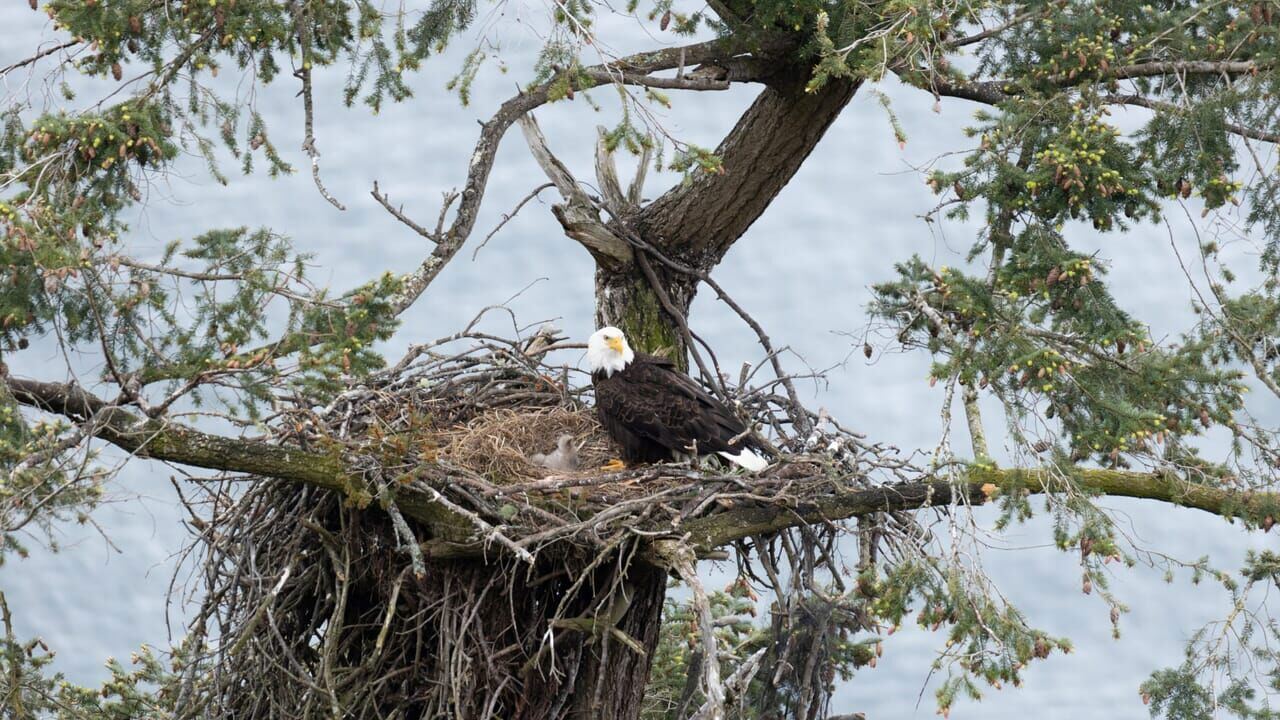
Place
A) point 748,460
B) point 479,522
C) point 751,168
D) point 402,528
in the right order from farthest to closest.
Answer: point 751,168 < point 748,460 < point 402,528 < point 479,522

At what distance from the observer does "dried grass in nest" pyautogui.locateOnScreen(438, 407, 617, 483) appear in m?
7.38

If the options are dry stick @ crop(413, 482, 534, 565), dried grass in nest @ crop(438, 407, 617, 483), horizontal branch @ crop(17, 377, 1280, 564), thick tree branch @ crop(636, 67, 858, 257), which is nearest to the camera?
horizontal branch @ crop(17, 377, 1280, 564)

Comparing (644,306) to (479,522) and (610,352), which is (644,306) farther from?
(479,522)

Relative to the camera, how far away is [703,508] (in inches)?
268

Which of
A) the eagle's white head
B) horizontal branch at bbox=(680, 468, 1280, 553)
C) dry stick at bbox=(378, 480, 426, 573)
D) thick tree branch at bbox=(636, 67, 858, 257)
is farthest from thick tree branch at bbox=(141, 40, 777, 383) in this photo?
horizontal branch at bbox=(680, 468, 1280, 553)

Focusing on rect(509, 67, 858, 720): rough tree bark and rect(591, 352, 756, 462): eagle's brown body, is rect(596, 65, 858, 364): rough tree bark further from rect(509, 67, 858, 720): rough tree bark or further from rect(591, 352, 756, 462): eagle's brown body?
rect(591, 352, 756, 462): eagle's brown body

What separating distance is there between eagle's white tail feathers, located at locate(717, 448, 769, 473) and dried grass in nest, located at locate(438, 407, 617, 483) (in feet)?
2.36

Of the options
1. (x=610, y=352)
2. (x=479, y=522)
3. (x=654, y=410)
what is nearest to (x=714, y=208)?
(x=610, y=352)

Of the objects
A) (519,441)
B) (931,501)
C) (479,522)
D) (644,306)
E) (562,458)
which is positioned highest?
(644,306)

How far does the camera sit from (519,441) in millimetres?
7824

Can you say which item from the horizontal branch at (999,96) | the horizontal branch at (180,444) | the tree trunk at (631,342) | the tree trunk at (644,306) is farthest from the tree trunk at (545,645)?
the horizontal branch at (999,96)

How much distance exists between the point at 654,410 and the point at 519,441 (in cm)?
75

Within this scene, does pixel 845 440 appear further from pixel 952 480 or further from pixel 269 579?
pixel 269 579

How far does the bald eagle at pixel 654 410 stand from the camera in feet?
24.7
